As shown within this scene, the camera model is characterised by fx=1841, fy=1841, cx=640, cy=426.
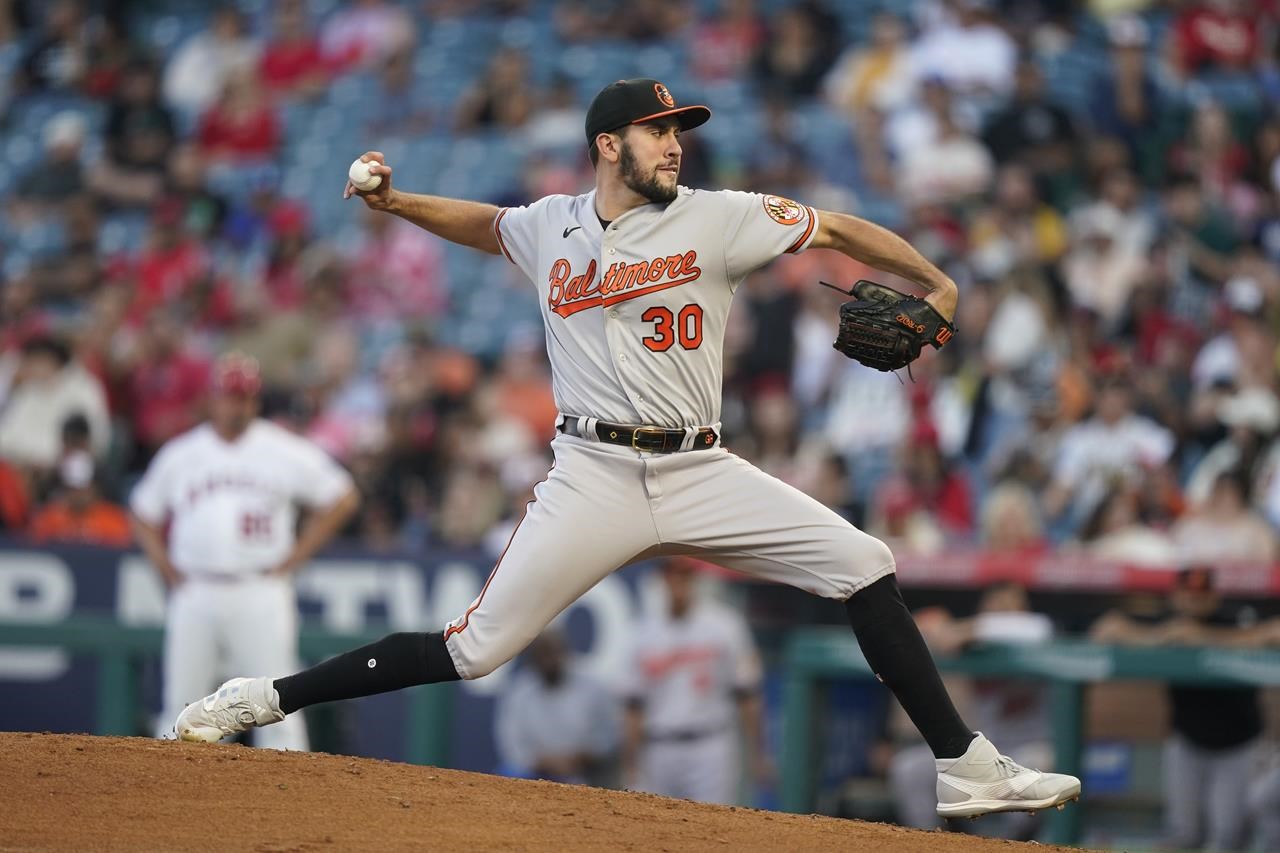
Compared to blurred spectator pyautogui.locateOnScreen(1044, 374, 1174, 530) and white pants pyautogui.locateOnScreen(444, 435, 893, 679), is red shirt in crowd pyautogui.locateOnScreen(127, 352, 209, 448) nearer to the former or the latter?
blurred spectator pyautogui.locateOnScreen(1044, 374, 1174, 530)

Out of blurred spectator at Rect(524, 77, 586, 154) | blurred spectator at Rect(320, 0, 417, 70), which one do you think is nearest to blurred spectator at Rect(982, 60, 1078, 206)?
blurred spectator at Rect(524, 77, 586, 154)

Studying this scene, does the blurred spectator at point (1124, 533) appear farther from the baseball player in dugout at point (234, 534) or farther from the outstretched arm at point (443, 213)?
the outstretched arm at point (443, 213)

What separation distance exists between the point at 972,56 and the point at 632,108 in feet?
26.4

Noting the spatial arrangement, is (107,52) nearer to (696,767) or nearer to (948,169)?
(948,169)

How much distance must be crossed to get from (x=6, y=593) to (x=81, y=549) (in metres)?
0.56

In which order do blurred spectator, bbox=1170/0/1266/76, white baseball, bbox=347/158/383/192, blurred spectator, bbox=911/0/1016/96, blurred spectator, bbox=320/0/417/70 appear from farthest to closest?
1. blurred spectator, bbox=320/0/417/70
2. blurred spectator, bbox=911/0/1016/96
3. blurred spectator, bbox=1170/0/1266/76
4. white baseball, bbox=347/158/383/192

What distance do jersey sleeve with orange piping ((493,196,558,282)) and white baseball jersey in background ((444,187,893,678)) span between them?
25 centimetres

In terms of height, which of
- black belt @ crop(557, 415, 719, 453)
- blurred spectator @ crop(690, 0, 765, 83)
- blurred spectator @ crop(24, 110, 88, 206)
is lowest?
black belt @ crop(557, 415, 719, 453)

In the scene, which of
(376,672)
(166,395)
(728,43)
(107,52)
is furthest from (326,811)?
(107,52)

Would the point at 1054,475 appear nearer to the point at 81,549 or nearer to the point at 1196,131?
the point at 1196,131

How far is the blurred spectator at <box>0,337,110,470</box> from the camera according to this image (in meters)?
12.4

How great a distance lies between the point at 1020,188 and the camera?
37.7ft

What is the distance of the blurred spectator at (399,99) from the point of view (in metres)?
15.2

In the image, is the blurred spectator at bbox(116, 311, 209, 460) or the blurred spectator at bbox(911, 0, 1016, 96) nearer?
the blurred spectator at bbox(911, 0, 1016, 96)
